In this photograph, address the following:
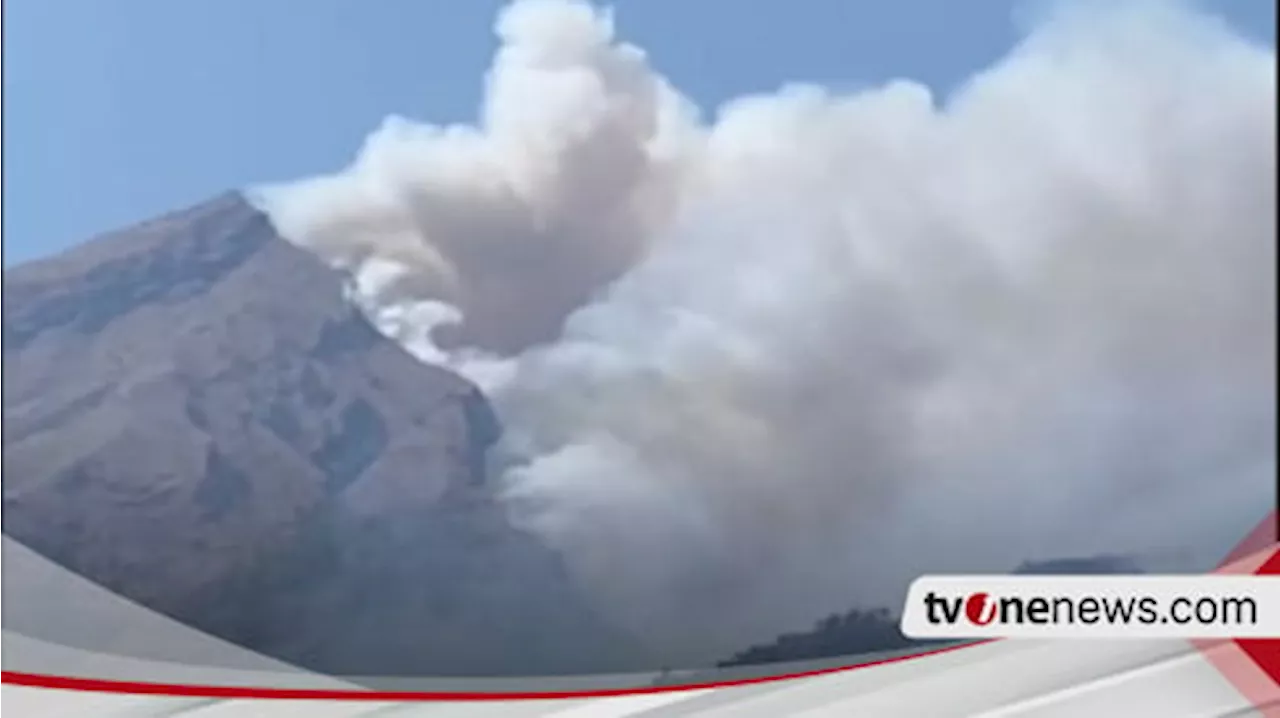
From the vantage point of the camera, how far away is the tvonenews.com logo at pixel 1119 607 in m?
1.09

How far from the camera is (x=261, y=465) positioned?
3.74 feet

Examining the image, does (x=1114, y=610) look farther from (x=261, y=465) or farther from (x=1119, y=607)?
(x=261, y=465)

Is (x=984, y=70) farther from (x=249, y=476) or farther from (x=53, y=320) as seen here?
(x=53, y=320)

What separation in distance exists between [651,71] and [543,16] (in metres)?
0.11

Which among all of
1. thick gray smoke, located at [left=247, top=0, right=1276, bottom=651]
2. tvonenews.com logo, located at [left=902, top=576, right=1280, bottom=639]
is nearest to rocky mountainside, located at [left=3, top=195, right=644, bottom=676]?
thick gray smoke, located at [left=247, top=0, right=1276, bottom=651]

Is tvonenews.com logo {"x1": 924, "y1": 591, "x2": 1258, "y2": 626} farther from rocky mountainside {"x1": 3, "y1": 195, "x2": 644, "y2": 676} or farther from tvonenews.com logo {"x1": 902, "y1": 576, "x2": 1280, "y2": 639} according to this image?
rocky mountainside {"x1": 3, "y1": 195, "x2": 644, "y2": 676}

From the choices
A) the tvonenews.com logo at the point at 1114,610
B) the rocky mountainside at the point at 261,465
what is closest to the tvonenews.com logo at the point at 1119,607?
the tvonenews.com logo at the point at 1114,610

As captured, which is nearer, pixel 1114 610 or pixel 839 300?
pixel 1114 610

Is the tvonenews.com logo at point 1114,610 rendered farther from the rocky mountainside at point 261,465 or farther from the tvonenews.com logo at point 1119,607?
the rocky mountainside at point 261,465

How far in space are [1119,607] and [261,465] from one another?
31.0 inches

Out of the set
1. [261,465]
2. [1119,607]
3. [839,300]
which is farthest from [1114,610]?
[261,465]

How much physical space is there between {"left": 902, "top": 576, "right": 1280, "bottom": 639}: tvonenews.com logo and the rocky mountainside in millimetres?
327

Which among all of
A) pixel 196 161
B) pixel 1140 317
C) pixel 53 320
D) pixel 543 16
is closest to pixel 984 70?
pixel 1140 317

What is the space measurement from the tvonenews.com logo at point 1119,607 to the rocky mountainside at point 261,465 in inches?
12.9
